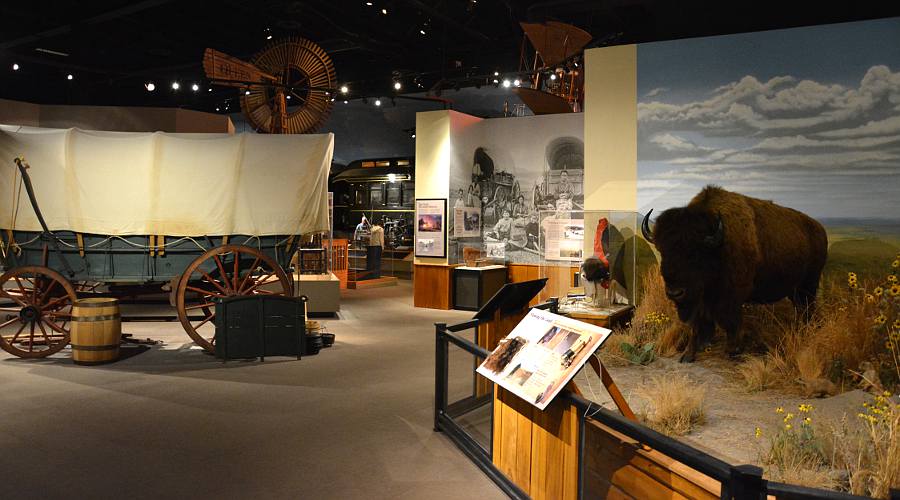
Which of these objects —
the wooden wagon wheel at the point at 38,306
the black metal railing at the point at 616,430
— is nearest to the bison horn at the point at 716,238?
the black metal railing at the point at 616,430

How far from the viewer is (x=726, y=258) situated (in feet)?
16.9

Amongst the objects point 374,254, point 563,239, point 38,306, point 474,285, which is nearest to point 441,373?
point 38,306

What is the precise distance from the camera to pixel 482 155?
40.7ft

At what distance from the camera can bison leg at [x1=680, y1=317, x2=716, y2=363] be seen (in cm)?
544

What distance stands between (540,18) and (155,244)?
21.9ft

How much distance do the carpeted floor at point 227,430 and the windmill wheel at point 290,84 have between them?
6.06 meters

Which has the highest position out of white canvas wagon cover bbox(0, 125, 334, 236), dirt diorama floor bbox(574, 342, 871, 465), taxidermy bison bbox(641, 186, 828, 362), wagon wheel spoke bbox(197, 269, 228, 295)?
white canvas wagon cover bbox(0, 125, 334, 236)

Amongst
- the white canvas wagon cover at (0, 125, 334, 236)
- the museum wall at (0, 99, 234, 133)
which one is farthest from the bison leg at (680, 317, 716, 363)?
the museum wall at (0, 99, 234, 133)

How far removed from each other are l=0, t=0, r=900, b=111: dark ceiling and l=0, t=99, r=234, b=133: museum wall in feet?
5.33

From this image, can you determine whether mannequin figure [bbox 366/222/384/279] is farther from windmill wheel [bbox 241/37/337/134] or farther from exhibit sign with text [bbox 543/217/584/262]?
exhibit sign with text [bbox 543/217/584/262]

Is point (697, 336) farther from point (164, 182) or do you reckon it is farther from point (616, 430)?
point (164, 182)

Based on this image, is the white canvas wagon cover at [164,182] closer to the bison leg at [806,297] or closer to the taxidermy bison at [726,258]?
the taxidermy bison at [726,258]

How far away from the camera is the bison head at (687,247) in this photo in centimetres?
497

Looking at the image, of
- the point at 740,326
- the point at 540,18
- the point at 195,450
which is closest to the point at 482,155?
the point at 540,18
